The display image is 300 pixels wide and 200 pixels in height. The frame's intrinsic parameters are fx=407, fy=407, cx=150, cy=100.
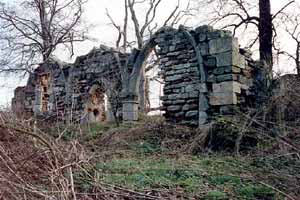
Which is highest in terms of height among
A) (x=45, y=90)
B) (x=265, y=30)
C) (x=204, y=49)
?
(x=265, y=30)

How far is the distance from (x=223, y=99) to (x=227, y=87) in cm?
28

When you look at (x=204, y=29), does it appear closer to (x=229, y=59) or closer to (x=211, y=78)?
(x=229, y=59)

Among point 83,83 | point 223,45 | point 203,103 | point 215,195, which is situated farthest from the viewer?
point 83,83

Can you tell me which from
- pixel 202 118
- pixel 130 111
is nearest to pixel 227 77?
pixel 202 118

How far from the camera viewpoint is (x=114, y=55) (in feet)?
41.7

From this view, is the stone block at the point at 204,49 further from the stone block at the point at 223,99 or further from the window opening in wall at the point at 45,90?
the window opening in wall at the point at 45,90

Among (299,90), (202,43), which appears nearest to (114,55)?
(202,43)

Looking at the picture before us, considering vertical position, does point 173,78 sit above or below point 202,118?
above

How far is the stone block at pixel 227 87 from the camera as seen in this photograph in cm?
906

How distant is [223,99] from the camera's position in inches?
360

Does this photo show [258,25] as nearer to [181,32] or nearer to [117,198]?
[181,32]

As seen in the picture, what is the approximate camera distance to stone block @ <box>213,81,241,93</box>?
906cm

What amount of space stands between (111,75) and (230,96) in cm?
476

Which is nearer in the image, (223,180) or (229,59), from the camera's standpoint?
(223,180)
